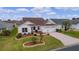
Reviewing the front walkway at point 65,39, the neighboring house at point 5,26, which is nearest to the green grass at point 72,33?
the front walkway at point 65,39

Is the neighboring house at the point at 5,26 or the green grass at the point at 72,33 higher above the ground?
the neighboring house at the point at 5,26

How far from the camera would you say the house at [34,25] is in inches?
88.0

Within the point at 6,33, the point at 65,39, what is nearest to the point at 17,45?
the point at 6,33

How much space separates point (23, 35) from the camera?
2.25 meters

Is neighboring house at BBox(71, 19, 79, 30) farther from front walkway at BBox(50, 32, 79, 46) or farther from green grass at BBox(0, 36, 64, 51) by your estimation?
green grass at BBox(0, 36, 64, 51)

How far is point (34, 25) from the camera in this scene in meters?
2.24

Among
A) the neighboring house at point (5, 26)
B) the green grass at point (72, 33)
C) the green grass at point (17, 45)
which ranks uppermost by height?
the neighboring house at point (5, 26)

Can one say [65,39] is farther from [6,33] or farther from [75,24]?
[6,33]

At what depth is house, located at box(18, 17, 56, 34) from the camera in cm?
224

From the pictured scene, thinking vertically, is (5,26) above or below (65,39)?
above

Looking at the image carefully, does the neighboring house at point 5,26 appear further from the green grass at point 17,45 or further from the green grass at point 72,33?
the green grass at point 72,33
